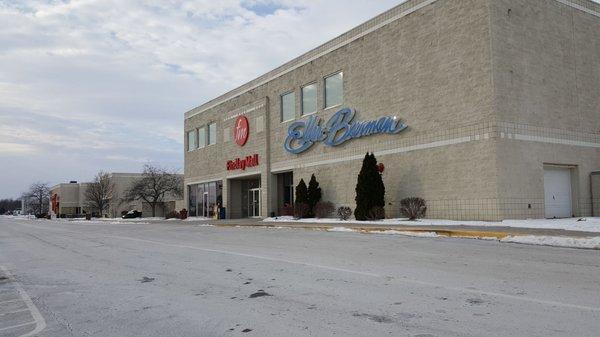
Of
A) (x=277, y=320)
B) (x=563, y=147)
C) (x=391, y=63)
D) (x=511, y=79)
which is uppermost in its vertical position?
(x=391, y=63)

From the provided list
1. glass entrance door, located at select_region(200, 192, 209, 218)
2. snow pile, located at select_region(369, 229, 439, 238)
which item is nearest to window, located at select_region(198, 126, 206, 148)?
glass entrance door, located at select_region(200, 192, 209, 218)

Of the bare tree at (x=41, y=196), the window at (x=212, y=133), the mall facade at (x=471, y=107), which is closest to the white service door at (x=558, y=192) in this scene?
the mall facade at (x=471, y=107)

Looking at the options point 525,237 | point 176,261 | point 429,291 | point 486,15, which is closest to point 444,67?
point 486,15

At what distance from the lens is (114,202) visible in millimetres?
98250

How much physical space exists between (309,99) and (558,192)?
51.0 feet

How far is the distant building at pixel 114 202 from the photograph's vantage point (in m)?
78.7

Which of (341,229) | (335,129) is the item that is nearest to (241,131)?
(335,129)

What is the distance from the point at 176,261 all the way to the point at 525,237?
906 centimetres

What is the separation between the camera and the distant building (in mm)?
78688

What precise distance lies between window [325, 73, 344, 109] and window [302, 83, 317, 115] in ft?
3.85

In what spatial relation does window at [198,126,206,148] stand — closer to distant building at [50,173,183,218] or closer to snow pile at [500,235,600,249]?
distant building at [50,173,183,218]

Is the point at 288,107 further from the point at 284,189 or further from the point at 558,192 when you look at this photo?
the point at 558,192

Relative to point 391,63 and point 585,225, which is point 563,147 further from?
point 391,63

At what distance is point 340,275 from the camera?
29.7ft
